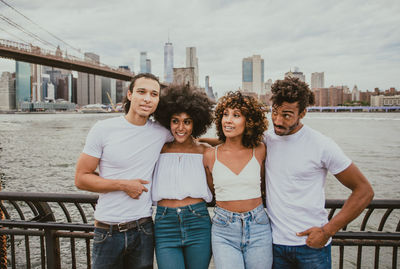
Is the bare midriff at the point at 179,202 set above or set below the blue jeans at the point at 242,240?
above

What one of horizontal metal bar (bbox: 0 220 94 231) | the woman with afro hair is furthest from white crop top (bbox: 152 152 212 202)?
horizontal metal bar (bbox: 0 220 94 231)

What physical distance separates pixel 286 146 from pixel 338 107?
395 feet

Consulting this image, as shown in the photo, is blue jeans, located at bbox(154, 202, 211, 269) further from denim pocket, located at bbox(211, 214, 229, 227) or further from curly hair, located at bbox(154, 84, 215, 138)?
curly hair, located at bbox(154, 84, 215, 138)

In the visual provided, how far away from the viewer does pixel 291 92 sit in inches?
79.5

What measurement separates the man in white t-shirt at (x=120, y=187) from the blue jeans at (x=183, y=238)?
103mm

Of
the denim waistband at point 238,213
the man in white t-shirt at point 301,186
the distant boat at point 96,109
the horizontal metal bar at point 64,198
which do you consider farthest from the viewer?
the distant boat at point 96,109

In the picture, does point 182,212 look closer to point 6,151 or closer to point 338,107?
point 6,151

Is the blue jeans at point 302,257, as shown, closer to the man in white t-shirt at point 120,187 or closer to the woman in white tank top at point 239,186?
the woman in white tank top at point 239,186

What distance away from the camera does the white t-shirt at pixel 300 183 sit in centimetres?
196

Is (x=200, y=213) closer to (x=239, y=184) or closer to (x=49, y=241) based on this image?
(x=239, y=184)

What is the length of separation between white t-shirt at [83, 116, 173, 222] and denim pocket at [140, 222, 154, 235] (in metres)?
0.06

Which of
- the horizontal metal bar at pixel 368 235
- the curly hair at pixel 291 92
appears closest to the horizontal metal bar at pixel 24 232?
the curly hair at pixel 291 92

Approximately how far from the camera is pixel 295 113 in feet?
6.74

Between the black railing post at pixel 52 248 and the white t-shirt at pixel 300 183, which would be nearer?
the white t-shirt at pixel 300 183
